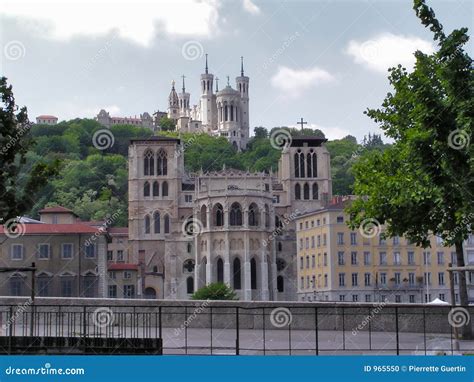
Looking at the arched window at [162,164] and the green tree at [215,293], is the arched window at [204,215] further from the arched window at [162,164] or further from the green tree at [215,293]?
the green tree at [215,293]

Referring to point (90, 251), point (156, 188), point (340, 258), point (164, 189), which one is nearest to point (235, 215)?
point (164, 189)

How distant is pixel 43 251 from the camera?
83.2 metres

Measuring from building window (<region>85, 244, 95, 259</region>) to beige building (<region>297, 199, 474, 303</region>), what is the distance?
112 feet

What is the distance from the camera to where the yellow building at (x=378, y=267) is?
359 ft

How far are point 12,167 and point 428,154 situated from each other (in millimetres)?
12360

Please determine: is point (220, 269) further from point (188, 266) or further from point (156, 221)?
point (156, 221)

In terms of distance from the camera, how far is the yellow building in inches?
4304

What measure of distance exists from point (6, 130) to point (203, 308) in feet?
35.5

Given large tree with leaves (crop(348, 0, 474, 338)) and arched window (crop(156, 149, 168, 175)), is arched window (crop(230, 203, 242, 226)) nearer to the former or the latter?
arched window (crop(156, 149, 168, 175))

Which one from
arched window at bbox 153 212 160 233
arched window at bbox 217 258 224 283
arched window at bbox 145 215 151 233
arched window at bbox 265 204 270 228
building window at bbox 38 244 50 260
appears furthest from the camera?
arched window at bbox 153 212 160 233

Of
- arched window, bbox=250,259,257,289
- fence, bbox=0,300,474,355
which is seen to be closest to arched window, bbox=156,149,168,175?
arched window, bbox=250,259,257,289

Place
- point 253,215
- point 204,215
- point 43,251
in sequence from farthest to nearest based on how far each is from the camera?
point 204,215, point 253,215, point 43,251

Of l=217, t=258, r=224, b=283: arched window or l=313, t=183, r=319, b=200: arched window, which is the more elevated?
l=313, t=183, r=319, b=200: arched window

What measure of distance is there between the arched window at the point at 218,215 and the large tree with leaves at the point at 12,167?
4507 inches
